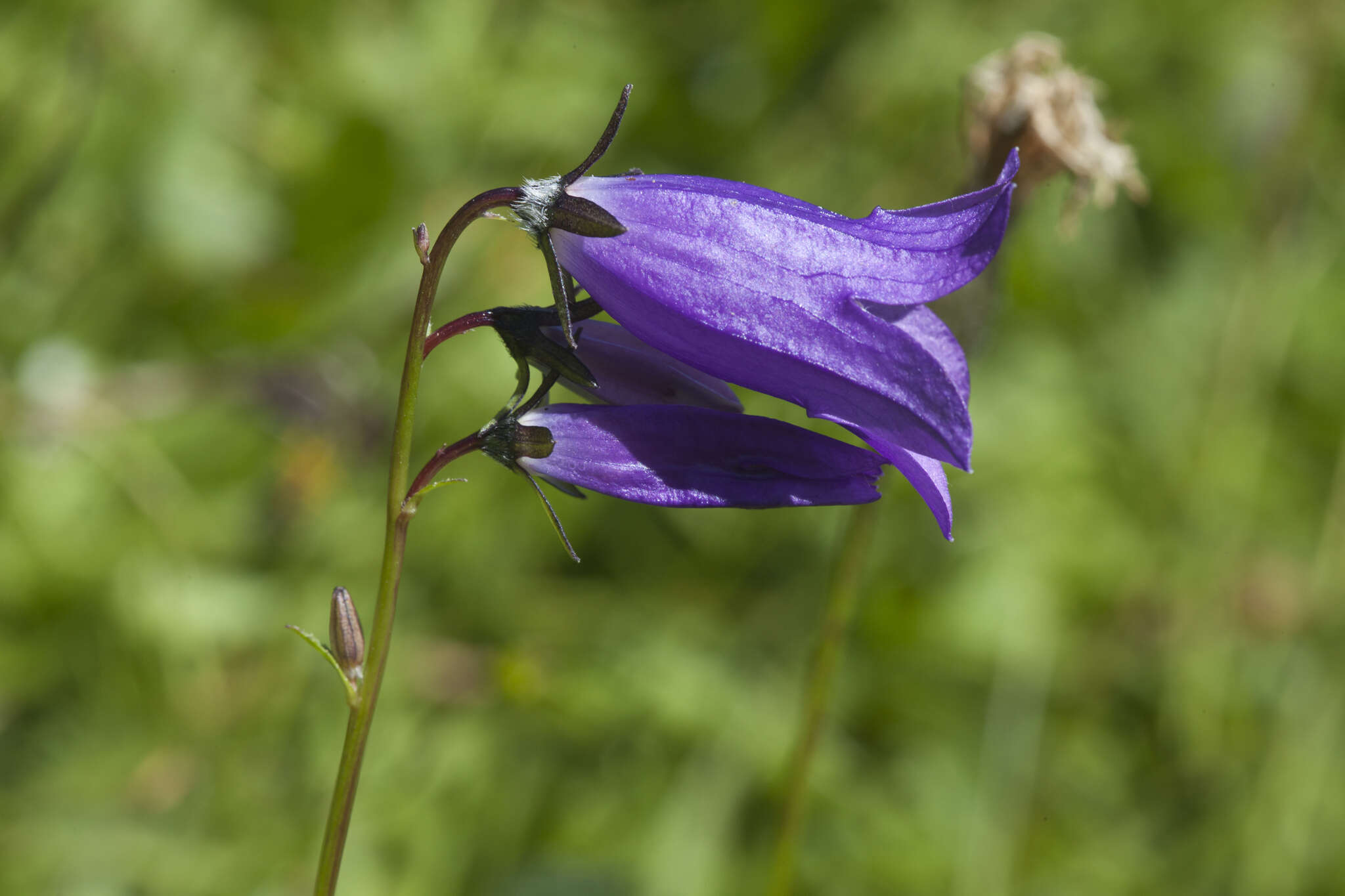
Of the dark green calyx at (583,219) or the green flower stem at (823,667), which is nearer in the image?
the dark green calyx at (583,219)

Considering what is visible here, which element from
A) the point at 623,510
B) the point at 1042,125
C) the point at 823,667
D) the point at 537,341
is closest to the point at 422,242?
the point at 537,341

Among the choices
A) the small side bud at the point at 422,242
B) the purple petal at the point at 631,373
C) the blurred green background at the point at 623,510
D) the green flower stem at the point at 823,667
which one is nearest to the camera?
the small side bud at the point at 422,242

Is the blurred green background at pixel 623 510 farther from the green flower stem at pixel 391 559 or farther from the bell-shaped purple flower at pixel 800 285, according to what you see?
the green flower stem at pixel 391 559

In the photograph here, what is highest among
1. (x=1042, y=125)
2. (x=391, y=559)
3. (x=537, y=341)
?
(x=1042, y=125)

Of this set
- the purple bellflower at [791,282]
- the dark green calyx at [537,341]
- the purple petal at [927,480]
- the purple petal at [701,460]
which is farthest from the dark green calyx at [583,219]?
the purple petal at [927,480]

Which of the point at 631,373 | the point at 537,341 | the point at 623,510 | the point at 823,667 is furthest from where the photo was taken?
the point at 623,510

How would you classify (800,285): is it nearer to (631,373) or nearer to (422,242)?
(631,373)

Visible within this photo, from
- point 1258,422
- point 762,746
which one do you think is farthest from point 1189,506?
point 762,746
